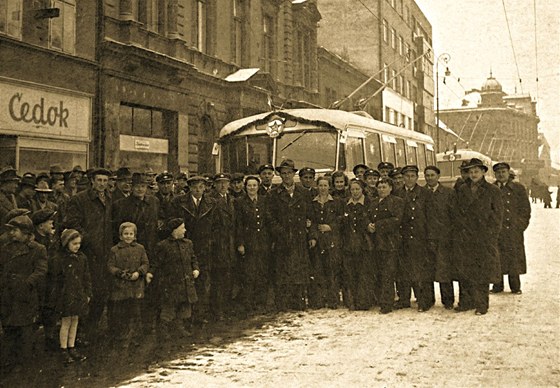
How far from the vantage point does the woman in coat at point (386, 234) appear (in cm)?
859

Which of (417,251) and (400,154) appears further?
(400,154)

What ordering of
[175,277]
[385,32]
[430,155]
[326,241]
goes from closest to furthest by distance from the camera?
[175,277]
[326,241]
[430,155]
[385,32]

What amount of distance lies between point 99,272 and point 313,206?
325 cm

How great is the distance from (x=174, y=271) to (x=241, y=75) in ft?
47.1

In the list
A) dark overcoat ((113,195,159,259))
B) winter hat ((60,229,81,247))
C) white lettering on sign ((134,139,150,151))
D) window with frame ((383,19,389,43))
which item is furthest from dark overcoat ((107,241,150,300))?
window with frame ((383,19,389,43))

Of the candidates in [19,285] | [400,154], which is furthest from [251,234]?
[400,154]

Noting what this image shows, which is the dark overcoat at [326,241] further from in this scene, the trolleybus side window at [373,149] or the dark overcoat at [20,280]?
the trolleybus side window at [373,149]

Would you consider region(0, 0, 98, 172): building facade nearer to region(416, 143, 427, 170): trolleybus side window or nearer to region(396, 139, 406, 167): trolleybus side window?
region(396, 139, 406, 167): trolleybus side window

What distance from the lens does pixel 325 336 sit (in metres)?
6.98

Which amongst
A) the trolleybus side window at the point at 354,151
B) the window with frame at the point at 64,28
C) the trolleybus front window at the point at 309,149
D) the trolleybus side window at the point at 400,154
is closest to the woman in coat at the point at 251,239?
the trolleybus front window at the point at 309,149

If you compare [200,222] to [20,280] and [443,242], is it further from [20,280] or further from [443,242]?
[443,242]

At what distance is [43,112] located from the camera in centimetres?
1306

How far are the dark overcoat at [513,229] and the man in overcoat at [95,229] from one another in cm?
604

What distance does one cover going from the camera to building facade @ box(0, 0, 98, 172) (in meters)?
12.1
